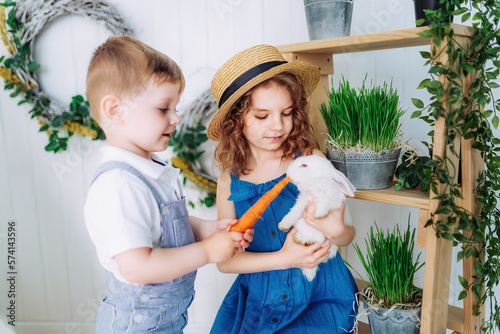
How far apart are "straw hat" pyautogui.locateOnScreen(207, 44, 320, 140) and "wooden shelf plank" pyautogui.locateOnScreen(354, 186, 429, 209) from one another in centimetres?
37

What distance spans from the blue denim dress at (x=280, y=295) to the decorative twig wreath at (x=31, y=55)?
0.78 m

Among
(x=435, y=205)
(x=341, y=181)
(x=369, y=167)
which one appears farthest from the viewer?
(x=369, y=167)

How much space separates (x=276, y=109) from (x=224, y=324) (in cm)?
60

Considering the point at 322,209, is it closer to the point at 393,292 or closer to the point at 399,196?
the point at 399,196

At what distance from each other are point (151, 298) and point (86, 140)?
99cm

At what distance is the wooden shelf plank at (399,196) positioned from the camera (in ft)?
3.33

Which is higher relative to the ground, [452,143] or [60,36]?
[60,36]

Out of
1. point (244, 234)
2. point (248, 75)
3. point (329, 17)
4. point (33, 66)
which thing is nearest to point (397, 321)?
point (244, 234)

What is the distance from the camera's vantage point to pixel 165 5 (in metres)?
1.56

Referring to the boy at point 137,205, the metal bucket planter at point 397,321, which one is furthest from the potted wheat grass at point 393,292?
the boy at point 137,205

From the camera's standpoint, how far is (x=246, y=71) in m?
1.04

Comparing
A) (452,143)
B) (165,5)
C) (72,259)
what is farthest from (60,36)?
(452,143)

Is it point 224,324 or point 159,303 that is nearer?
point 159,303

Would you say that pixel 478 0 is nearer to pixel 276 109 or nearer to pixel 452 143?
pixel 452 143
